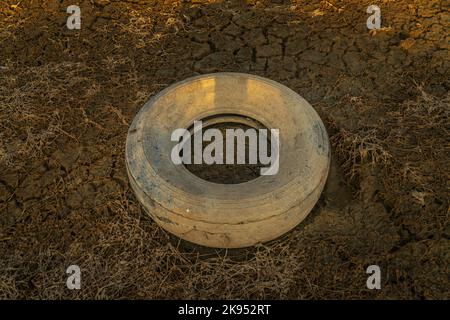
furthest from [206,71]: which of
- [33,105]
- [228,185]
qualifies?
[228,185]

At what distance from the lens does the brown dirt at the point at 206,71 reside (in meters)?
3.11


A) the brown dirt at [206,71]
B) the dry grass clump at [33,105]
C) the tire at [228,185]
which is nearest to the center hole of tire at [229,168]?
the tire at [228,185]

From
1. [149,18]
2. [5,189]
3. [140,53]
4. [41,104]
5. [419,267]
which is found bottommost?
[419,267]

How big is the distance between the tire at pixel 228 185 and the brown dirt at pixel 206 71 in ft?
0.87

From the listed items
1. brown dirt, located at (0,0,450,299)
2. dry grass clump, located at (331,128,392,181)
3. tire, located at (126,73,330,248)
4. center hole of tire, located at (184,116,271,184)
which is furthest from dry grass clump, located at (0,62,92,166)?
dry grass clump, located at (331,128,392,181)

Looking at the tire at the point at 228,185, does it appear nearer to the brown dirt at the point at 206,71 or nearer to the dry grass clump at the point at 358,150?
the brown dirt at the point at 206,71

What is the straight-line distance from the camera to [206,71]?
444 cm

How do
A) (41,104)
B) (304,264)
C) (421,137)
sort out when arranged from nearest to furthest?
(304,264) < (421,137) < (41,104)

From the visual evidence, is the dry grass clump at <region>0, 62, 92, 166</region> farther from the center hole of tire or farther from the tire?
the center hole of tire

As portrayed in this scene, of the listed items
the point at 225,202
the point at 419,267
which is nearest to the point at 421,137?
the point at 419,267

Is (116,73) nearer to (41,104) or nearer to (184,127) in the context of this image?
(41,104)

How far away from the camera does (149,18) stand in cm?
496

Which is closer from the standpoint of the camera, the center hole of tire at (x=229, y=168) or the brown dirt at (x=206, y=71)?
the brown dirt at (x=206, y=71)

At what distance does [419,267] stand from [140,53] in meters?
3.06
